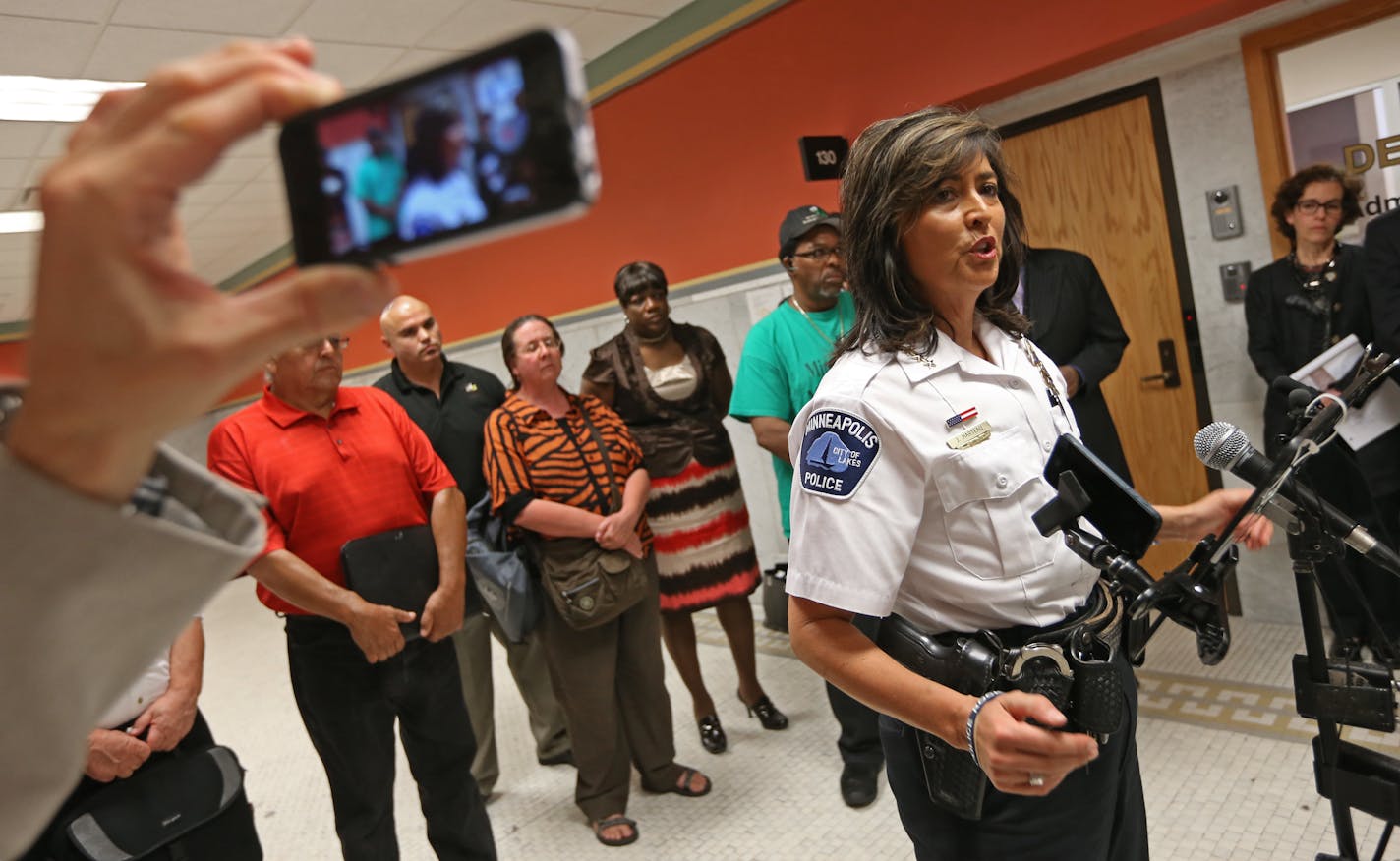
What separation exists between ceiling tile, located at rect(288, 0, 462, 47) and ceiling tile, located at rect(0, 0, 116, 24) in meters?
0.73

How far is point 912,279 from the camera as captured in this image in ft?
4.42

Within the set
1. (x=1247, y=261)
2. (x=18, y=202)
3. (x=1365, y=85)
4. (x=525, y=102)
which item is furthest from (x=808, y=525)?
(x=18, y=202)

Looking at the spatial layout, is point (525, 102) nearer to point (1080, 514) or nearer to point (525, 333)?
point (1080, 514)

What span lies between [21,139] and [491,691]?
13.0 ft

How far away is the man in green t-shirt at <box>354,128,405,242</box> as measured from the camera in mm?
465

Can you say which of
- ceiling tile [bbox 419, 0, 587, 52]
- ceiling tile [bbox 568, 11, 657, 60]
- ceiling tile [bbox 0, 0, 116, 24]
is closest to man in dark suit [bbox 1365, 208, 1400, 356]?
ceiling tile [bbox 419, 0, 587, 52]

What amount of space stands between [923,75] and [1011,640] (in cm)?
320

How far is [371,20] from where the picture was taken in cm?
401

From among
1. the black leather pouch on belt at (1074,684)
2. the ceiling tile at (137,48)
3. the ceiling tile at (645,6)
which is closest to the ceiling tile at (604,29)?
the ceiling tile at (645,6)

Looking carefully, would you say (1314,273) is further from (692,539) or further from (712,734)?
(712,734)

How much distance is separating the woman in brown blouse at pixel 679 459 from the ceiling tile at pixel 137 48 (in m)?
2.16

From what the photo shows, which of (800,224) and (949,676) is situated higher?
(800,224)

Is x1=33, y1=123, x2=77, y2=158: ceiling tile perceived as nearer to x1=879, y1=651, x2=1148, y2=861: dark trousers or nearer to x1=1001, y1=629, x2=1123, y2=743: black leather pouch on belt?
x1=879, y1=651, x2=1148, y2=861: dark trousers

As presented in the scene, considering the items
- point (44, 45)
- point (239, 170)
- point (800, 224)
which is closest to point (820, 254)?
point (800, 224)
